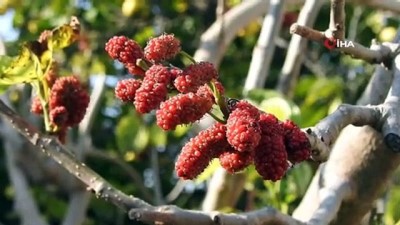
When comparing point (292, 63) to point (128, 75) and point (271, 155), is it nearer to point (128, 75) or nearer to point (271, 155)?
point (128, 75)

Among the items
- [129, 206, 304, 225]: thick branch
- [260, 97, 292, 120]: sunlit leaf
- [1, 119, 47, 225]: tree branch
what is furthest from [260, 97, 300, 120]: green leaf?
[1, 119, 47, 225]: tree branch

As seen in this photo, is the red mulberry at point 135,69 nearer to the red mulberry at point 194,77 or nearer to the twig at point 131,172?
the red mulberry at point 194,77

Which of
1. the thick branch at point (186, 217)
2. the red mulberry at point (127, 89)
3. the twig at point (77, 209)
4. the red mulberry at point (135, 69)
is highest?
the red mulberry at point (135, 69)

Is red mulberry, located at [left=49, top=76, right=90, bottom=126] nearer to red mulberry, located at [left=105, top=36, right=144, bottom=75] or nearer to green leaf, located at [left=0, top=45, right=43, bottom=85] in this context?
green leaf, located at [left=0, top=45, right=43, bottom=85]

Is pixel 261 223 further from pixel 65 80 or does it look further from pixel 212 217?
pixel 65 80

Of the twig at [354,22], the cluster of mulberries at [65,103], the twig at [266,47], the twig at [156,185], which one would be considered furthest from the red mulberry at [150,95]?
the twig at [354,22]

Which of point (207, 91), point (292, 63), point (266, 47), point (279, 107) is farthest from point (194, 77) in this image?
point (292, 63)

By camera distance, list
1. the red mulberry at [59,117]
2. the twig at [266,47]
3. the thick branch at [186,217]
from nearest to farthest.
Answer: the thick branch at [186,217], the red mulberry at [59,117], the twig at [266,47]
